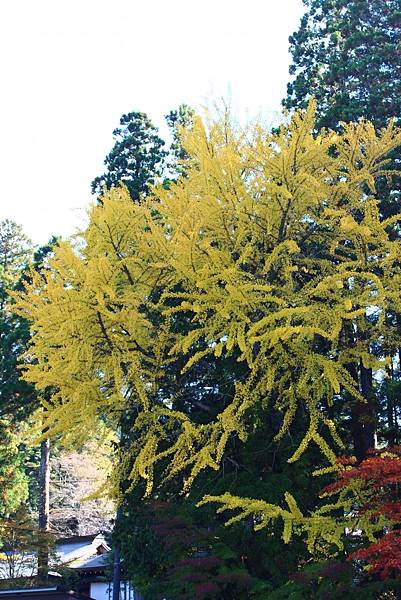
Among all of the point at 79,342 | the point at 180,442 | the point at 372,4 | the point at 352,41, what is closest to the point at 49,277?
the point at 79,342

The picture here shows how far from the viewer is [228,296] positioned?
8.22 metres

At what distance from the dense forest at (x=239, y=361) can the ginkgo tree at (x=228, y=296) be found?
0.03m

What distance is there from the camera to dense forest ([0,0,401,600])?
A: 7.87 meters

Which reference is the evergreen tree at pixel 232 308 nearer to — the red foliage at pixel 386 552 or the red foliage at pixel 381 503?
the red foliage at pixel 381 503

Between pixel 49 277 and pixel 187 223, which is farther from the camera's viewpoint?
pixel 49 277

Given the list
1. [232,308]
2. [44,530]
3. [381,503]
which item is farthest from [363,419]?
[44,530]

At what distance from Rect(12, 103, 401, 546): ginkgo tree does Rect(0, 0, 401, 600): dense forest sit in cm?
3

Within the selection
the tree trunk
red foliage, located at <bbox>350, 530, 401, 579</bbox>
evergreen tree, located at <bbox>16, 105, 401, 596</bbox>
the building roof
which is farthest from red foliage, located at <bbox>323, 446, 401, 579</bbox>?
the tree trunk

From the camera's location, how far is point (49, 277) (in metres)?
9.16

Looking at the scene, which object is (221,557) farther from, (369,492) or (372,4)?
(372,4)

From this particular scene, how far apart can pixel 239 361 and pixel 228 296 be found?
0.86 m

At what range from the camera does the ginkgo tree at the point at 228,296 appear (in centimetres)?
819

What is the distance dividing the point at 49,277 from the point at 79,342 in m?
1.13

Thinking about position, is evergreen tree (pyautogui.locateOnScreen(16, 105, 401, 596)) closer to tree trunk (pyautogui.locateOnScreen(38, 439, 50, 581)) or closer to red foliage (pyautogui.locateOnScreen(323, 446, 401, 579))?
red foliage (pyautogui.locateOnScreen(323, 446, 401, 579))
